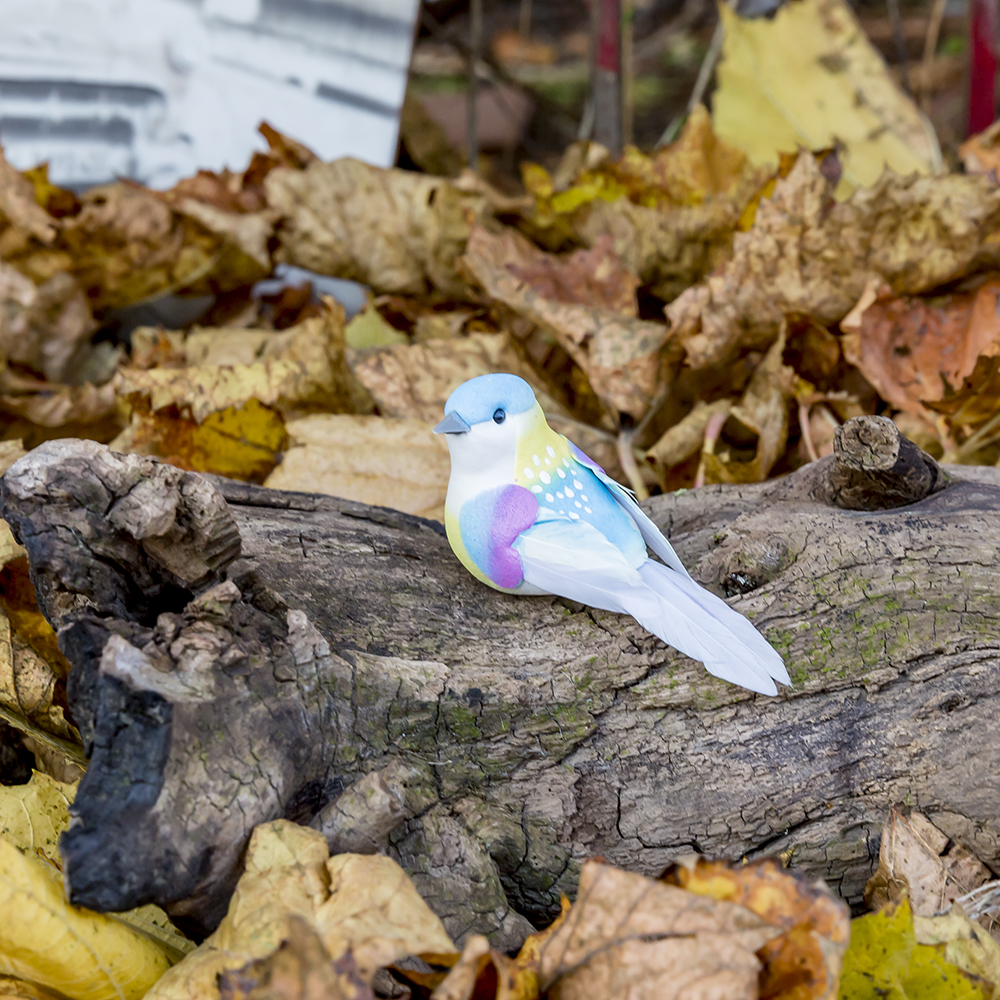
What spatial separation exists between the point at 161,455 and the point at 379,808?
2.98ft

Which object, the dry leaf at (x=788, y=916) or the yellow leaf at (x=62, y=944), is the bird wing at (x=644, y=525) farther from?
the yellow leaf at (x=62, y=944)

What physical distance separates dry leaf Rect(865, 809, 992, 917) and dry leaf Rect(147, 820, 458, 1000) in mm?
499

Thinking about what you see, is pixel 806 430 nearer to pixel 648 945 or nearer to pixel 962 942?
pixel 962 942

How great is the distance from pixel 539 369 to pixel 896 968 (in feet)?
4.14

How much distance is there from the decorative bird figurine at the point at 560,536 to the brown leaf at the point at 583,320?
0.54 meters

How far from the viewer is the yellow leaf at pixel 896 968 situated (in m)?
0.81

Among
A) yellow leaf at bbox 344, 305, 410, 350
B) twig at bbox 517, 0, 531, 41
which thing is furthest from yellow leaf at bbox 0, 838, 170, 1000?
twig at bbox 517, 0, 531, 41

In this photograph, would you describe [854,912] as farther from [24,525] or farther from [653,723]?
[24,525]

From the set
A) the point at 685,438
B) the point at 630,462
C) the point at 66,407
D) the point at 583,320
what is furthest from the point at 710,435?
the point at 66,407

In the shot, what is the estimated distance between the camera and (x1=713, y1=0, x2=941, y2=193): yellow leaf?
7.89ft

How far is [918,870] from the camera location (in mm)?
954

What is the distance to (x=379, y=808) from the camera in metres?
0.87

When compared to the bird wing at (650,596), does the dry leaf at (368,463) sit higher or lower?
lower

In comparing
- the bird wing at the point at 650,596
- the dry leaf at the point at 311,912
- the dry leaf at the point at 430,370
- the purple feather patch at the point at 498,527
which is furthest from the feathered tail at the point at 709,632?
the dry leaf at the point at 430,370
